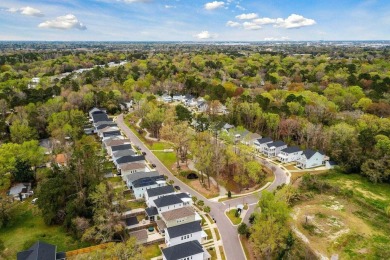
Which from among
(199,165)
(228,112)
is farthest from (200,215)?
(228,112)

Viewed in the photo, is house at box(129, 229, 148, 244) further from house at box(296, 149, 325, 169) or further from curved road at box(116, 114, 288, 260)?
house at box(296, 149, 325, 169)

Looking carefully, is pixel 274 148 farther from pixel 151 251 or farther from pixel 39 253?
pixel 39 253

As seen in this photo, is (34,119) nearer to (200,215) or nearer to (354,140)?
(200,215)

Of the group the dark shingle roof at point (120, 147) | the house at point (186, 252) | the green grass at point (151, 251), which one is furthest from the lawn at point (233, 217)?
the dark shingle roof at point (120, 147)

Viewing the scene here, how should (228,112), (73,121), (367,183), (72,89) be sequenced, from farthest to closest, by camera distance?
1. (72,89)
2. (228,112)
3. (73,121)
4. (367,183)

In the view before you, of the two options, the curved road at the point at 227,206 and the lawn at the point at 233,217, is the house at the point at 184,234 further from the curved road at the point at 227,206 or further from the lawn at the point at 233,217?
the lawn at the point at 233,217

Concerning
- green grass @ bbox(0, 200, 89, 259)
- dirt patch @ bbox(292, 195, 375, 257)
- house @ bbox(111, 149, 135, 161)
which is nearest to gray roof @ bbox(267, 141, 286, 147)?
dirt patch @ bbox(292, 195, 375, 257)

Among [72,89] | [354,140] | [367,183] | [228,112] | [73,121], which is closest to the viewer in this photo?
[367,183]
